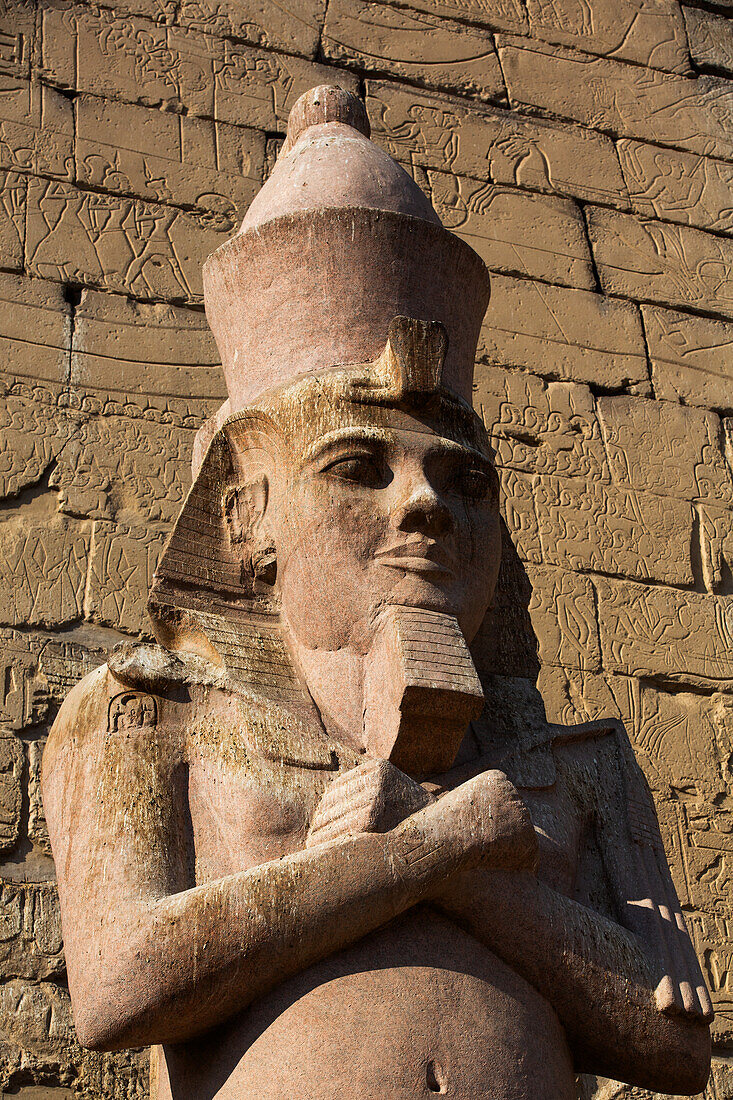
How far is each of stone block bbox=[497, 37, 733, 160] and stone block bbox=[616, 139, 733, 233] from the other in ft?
0.24

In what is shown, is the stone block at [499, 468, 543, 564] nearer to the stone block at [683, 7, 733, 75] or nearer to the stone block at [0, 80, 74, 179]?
the stone block at [0, 80, 74, 179]

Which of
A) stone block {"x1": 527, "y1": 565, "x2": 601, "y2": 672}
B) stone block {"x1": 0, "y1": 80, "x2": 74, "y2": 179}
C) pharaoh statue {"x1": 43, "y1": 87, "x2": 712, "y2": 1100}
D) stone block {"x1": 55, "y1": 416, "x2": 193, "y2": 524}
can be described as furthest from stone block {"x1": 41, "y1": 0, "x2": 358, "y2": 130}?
pharaoh statue {"x1": 43, "y1": 87, "x2": 712, "y2": 1100}

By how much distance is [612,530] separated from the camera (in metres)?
5.38

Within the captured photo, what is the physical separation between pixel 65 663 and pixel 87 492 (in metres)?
0.65

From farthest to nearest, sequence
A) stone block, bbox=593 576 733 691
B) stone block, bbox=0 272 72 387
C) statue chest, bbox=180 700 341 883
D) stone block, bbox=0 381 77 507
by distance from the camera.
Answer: stone block, bbox=593 576 733 691 < stone block, bbox=0 272 72 387 < stone block, bbox=0 381 77 507 < statue chest, bbox=180 700 341 883

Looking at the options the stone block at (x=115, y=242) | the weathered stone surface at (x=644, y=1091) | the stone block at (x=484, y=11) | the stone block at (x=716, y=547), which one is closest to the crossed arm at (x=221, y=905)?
the weathered stone surface at (x=644, y=1091)

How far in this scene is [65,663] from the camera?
434 cm

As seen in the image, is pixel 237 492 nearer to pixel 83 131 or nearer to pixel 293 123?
pixel 293 123

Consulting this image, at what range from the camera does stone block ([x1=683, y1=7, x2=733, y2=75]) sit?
6676mm

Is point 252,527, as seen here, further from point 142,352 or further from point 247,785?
point 142,352

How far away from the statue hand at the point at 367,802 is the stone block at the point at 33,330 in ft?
8.46

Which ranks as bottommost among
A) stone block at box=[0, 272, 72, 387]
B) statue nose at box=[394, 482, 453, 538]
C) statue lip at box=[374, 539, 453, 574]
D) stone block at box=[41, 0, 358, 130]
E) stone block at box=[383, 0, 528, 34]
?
statue lip at box=[374, 539, 453, 574]

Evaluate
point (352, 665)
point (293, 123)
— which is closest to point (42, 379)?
point (293, 123)

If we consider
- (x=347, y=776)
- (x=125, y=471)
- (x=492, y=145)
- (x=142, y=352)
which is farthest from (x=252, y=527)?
(x=492, y=145)
